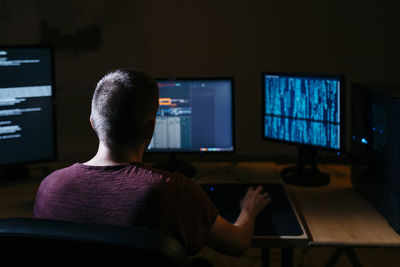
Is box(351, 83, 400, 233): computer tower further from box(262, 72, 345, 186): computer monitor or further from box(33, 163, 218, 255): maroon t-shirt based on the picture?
box(33, 163, 218, 255): maroon t-shirt

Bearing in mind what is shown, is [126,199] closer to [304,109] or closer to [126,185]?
[126,185]

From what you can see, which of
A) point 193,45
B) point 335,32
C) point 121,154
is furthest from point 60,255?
point 335,32

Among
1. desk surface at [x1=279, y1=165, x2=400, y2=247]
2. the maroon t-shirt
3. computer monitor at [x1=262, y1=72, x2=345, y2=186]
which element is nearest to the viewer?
the maroon t-shirt

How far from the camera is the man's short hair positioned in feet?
4.10

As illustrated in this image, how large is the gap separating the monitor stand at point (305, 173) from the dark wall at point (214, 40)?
35cm

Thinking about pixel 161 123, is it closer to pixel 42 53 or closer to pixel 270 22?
pixel 42 53

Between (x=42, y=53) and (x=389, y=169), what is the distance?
1576 millimetres

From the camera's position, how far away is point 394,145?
1645 mm

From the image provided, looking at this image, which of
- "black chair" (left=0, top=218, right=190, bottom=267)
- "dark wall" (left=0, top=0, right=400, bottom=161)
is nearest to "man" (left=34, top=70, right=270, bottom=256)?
"black chair" (left=0, top=218, right=190, bottom=267)

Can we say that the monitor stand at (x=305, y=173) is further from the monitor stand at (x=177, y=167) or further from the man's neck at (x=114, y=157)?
the man's neck at (x=114, y=157)

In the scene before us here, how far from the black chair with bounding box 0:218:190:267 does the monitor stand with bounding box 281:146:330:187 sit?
1405mm

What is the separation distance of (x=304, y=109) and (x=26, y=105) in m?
1.29

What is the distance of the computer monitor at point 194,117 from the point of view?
228cm

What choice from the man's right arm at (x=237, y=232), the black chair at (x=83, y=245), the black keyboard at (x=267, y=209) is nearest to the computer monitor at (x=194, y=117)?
the black keyboard at (x=267, y=209)
